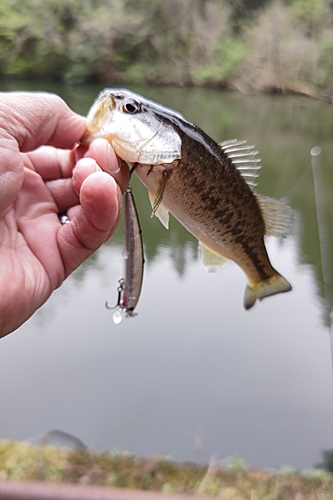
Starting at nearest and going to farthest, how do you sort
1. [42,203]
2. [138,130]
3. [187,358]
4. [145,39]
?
[138,130] → [42,203] → [187,358] → [145,39]

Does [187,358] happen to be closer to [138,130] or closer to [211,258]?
[211,258]

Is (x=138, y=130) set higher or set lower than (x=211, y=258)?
higher

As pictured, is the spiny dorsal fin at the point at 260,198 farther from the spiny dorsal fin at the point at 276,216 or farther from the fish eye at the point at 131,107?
the fish eye at the point at 131,107

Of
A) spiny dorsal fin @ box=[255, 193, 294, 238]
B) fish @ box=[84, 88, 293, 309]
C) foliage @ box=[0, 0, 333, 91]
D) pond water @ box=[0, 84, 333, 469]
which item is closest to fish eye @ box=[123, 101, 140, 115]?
fish @ box=[84, 88, 293, 309]

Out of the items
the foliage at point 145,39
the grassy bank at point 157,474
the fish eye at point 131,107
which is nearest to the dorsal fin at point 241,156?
the fish eye at point 131,107

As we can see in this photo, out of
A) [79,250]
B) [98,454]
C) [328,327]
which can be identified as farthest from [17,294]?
[328,327]

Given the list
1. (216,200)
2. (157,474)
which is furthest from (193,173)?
(157,474)
